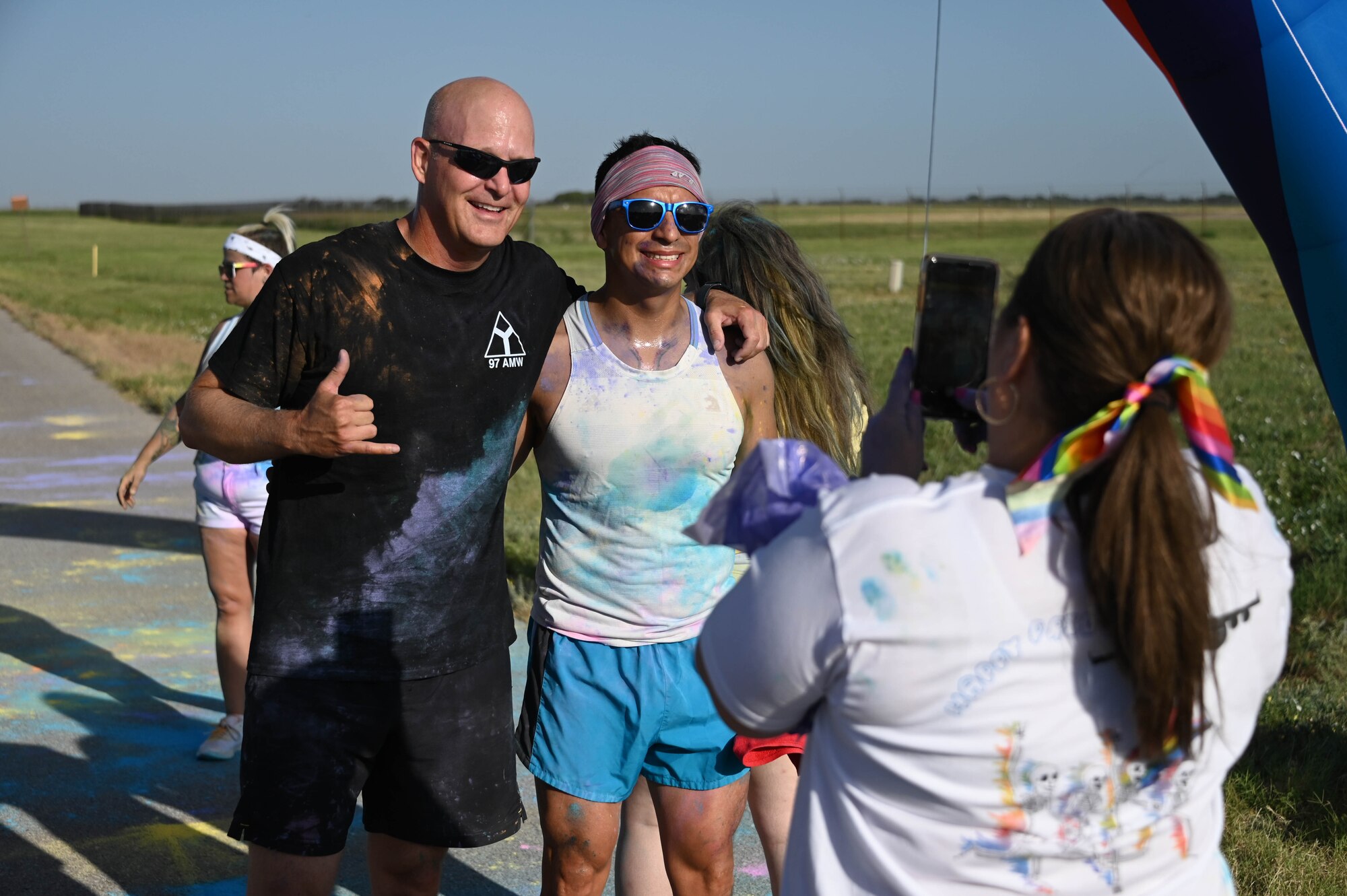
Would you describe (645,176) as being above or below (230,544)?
above

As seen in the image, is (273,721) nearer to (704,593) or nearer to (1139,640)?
(704,593)

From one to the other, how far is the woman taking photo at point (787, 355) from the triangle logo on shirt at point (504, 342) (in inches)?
33.1

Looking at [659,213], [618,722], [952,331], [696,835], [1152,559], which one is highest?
[659,213]

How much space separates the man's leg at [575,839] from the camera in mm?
3211

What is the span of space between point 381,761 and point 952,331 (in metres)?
2.00

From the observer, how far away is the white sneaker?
506cm

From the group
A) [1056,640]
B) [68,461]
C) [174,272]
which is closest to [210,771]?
[1056,640]

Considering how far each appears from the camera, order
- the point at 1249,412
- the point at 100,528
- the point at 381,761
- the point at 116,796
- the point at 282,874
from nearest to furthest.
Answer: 1. the point at 282,874
2. the point at 381,761
3. the point at 116,796
4. the point at 100,528
5. the point at 1249,412

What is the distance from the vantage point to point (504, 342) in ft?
10.5

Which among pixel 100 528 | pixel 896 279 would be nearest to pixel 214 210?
pixel 896 279

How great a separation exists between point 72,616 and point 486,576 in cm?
462

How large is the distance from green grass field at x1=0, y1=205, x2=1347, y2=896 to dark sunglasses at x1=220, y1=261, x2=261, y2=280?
2426 mm

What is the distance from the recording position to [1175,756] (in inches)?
63.7

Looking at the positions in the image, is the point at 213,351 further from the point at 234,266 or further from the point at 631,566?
the point at 631,566
